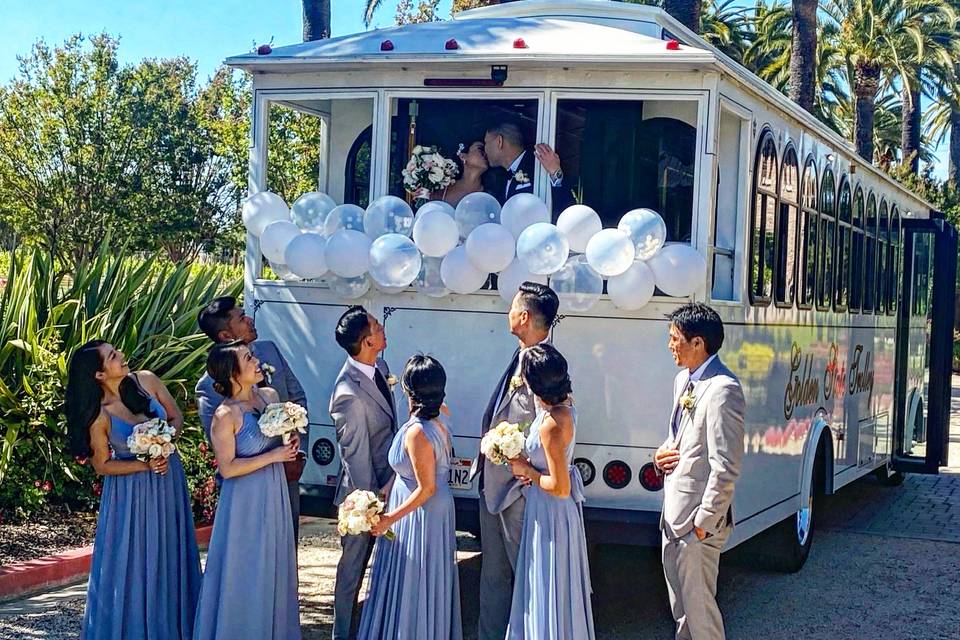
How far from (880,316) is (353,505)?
24.2 feet

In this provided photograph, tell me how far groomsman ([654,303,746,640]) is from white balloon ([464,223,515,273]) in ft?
3.96

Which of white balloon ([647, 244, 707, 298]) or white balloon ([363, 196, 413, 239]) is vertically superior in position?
white balloon ([363, 196, 413, 239])

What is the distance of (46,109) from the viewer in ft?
72.4

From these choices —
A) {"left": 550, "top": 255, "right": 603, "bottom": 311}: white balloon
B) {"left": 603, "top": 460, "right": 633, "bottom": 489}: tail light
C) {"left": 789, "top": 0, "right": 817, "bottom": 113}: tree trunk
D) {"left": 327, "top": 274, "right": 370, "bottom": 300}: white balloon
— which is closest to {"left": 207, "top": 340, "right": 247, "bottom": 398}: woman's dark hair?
{"left": 327, "top": 274, "right": 370, "bottom": 300}: white balloon

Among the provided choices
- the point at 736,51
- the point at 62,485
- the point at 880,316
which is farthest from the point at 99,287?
the point at 736,51

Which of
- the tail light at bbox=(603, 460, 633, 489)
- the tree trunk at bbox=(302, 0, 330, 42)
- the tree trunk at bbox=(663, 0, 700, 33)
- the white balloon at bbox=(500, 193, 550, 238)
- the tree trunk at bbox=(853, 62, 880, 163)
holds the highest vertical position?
the tree trunk at bbox=(853, 62, 880, 163)

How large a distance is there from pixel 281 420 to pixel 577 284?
1.84 m

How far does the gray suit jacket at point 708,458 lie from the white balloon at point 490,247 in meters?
1.44

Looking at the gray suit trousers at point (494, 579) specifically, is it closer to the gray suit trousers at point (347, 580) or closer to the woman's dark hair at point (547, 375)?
the gray suit trousers at point (347, 580)

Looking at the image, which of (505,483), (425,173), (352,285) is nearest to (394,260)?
(352,285)

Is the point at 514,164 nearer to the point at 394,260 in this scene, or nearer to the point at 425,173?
the point at 425,173

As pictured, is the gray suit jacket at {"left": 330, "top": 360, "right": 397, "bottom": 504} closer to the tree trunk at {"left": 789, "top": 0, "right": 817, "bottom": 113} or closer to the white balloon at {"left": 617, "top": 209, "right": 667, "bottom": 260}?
the white balloon at {"left": 617, "top": 209, "right": 667, "bottom": 260}

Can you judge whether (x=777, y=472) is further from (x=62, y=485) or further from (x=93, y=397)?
(x=62, y=485)

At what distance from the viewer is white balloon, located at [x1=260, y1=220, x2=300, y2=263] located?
6797 millimetres
